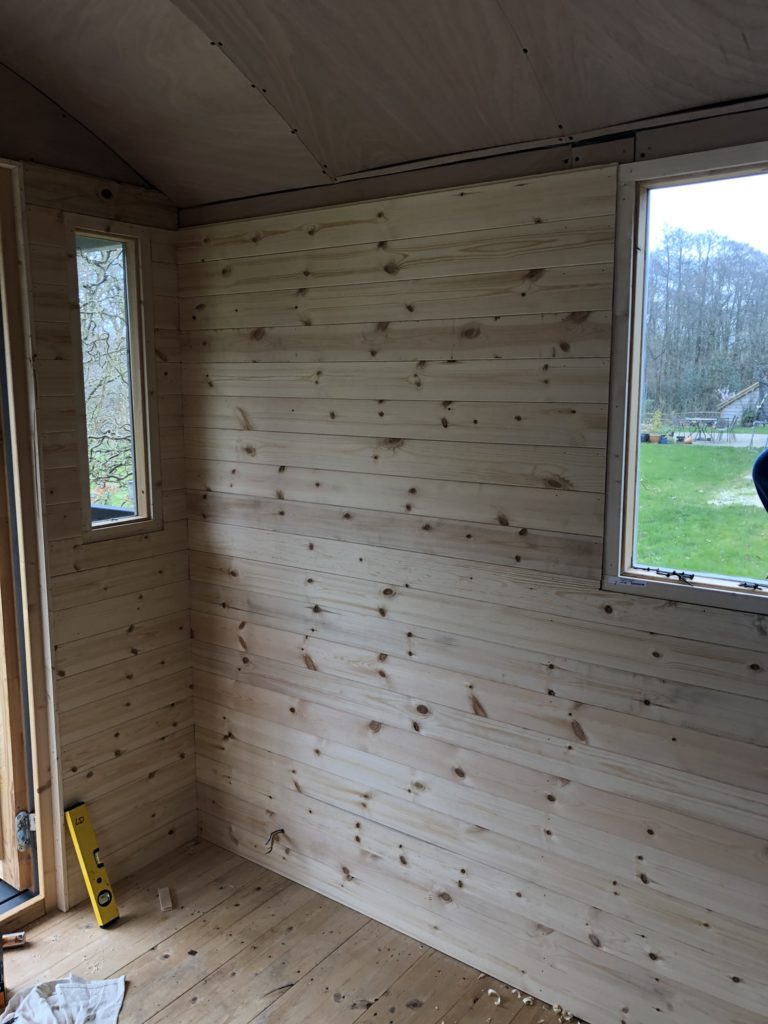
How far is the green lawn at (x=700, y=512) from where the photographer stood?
1.95 meters

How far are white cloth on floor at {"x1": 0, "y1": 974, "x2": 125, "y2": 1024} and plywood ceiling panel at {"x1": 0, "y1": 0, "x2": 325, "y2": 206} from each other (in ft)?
8.43

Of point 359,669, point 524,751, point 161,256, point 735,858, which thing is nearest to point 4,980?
point 359,669

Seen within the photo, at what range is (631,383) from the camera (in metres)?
2.07

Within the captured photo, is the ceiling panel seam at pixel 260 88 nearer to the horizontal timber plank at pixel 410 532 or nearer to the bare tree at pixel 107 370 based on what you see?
the bare tree at pixel 107 370

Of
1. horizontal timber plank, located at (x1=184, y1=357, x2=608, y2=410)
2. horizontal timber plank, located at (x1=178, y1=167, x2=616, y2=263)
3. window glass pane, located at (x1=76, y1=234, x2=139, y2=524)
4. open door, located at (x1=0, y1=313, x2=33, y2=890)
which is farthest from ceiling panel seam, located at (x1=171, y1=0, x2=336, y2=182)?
open door, located at (x1=0, y1=313, x2=33, y2=890)

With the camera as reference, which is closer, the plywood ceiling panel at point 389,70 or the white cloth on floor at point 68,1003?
the plywood ceiling panel at point 389,70

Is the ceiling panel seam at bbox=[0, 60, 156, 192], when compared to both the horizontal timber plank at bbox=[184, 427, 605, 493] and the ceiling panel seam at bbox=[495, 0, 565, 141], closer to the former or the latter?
the horizontal timber plank at bbox=[184, 427, 605, 493]

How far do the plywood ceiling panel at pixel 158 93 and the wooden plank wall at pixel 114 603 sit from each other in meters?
0.23

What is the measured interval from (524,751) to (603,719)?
0.89 feet

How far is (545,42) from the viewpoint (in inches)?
71.8

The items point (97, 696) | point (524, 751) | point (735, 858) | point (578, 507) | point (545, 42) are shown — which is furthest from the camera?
point (97, 696)

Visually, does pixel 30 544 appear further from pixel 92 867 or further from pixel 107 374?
pixel 92 867

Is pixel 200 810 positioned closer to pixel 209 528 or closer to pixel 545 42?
pixel 209 528

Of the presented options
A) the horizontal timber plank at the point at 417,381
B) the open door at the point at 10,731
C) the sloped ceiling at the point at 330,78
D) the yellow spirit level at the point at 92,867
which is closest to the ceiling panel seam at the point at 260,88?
the sloped ceiling at the point at 330,78
